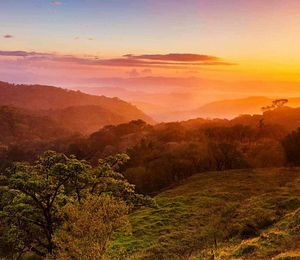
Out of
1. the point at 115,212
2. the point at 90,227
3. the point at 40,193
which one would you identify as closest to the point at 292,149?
the point at 40,193

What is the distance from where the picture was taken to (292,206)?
194 feet

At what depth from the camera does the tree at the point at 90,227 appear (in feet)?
102

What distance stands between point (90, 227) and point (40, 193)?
35.2ft

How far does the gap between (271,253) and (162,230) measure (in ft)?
95.4

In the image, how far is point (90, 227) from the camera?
31.4 metres

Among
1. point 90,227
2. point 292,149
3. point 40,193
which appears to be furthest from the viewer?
point 292,149

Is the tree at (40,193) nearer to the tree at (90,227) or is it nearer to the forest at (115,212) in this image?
the forest at (115,212)

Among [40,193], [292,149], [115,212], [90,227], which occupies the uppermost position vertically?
[115,212]

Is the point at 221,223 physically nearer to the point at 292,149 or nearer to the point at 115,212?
the point at 115,212

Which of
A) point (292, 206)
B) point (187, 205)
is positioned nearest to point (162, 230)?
point (187, 205)

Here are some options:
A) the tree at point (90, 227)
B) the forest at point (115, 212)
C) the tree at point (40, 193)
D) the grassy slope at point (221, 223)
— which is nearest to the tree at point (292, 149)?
the forest at point (115, 212)

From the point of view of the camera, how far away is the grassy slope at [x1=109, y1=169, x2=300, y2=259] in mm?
40653

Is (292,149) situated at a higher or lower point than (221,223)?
lower

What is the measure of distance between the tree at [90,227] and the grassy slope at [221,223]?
6.58 meters
